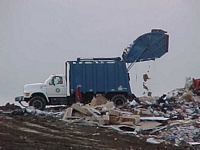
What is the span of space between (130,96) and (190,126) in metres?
8.15

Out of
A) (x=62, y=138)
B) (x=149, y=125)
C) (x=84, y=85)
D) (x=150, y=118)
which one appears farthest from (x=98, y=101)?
(x=62, y=138)

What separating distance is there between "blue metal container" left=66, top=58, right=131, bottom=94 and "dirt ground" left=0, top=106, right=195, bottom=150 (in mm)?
7003

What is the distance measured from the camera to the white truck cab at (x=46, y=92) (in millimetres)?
22953

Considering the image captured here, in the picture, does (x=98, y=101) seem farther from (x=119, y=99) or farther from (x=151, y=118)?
(x=151, y=118)

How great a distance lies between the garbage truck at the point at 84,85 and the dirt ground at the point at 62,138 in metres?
6.55

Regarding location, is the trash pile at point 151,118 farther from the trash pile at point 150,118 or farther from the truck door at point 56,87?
the truck door at point 56,87

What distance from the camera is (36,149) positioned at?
10.2m

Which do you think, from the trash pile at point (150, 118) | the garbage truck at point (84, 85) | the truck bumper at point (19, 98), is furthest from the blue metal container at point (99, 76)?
the truck bumper at point (19, 98)

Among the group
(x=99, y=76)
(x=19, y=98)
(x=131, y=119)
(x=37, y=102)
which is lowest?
(x=131, y=119)

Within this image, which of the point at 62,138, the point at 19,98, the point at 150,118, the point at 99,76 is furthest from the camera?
the point at 99,76

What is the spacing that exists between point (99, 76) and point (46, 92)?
3005 mm

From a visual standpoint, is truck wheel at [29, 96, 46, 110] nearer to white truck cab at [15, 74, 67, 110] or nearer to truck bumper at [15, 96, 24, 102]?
white truck cab at [15, 74, 67, 110]

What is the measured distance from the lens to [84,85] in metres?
23.5

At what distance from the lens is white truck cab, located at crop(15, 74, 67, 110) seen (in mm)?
22953
